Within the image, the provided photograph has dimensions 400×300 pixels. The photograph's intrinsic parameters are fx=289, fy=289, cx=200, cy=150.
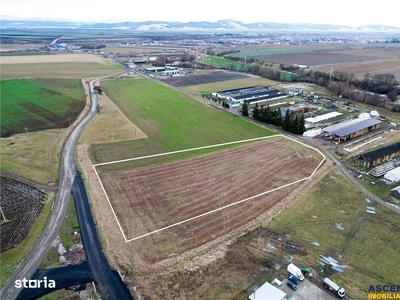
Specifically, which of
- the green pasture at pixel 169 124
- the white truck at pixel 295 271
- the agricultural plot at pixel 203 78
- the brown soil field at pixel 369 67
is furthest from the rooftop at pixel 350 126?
the brown soil field at pixel 369 67

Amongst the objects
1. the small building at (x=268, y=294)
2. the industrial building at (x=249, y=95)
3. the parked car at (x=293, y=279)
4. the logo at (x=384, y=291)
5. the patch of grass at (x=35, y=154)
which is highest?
the industrial building at (x=249, y=95)

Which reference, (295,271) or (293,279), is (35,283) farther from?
(295,271)

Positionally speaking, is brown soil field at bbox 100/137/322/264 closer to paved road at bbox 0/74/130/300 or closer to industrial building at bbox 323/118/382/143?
paved road at bbox 0/74/130/300

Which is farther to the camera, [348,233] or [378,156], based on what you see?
[378,156]

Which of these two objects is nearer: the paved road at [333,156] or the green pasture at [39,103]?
the paved road at [333,156]

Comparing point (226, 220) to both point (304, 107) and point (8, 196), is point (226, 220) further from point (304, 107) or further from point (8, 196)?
point (304, 107)

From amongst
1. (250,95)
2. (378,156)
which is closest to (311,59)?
(250,95)

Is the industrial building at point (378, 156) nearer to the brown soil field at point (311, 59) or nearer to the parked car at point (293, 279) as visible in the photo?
the parked car at point (293, 279)
